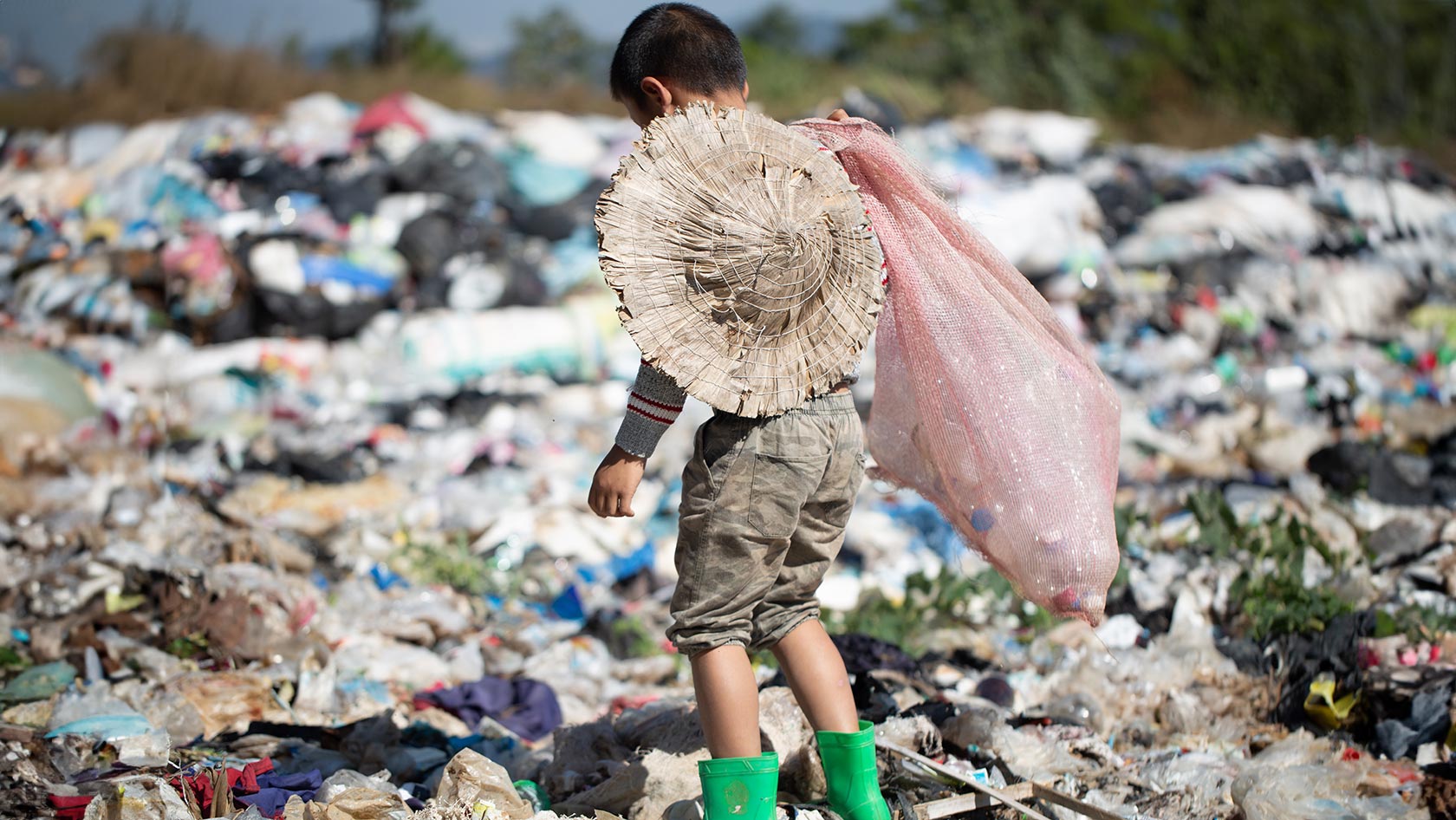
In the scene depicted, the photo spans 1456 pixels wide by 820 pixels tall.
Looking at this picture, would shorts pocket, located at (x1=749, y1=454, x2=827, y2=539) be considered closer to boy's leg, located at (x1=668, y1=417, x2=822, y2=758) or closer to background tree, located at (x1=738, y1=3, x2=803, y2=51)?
boy's leg, located at (x1=668, y1=417, x2=822, y2=758)

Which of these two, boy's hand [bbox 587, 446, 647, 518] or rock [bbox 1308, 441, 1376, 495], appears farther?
rock [bbox 1308, 441, 1376, 495]

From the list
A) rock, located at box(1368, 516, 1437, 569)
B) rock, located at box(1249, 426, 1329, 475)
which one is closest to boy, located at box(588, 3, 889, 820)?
rock, located at box(1368, 516, 1437, 569)

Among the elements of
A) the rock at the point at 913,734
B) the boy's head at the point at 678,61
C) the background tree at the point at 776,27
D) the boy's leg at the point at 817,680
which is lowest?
the rock at the point at 913,734

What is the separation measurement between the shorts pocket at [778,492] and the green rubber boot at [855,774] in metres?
A: 0.35

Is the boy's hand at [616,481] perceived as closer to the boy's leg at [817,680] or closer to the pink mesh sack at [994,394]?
the boy's leg at [817,680]

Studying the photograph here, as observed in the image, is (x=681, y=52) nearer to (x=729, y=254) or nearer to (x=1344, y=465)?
(x=729, y=254)

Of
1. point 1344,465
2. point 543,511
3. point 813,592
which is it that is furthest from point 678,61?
point 1344,465

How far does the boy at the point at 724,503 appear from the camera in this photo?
1753 mm

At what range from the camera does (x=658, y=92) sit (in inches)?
70.7

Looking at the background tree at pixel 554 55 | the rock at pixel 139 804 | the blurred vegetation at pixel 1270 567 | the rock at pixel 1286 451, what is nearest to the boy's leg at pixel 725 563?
the rock at pixel 139 804

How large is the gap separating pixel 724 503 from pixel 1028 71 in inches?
669

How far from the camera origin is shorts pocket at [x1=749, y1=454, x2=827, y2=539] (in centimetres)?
178

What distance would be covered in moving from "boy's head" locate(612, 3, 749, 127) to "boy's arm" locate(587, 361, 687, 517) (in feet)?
1.39

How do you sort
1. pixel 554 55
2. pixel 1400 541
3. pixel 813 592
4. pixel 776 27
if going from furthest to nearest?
pixel 776 27 < pixel 554 55 < pixel 1400 541 < pixel 813 592
